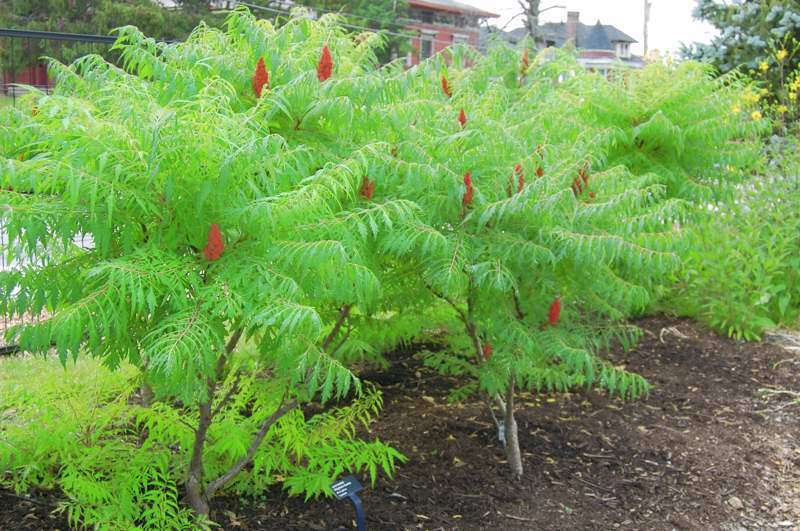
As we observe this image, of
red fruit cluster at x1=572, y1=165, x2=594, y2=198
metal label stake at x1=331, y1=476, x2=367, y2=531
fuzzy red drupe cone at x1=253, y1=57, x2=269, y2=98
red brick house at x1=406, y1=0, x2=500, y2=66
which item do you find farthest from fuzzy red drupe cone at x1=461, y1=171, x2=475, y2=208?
red brick house at x1=406, y1=0, x2=500, y2=66

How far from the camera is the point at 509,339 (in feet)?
12.2

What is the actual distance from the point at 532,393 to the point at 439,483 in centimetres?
167

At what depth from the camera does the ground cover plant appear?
2.53 metres

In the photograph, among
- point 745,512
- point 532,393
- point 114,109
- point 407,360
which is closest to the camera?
point 114,109

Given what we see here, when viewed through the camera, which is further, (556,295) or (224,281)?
(556,295)

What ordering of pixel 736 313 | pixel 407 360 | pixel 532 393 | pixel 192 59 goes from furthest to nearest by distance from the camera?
pixel 736 313, pixel 407 360, pixel 532 393, pixel 192 59

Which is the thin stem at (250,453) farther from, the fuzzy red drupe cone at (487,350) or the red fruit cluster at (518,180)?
the red fruit cluster at (518,180)

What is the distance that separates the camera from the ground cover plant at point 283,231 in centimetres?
253

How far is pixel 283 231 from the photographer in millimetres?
2846

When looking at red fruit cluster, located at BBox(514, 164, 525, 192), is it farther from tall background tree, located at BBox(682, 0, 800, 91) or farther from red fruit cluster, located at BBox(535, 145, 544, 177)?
tall background tree, located at BBox(682, 0, 800, 91)

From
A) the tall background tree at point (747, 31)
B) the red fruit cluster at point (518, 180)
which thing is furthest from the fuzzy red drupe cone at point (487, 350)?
the tall background tree at point (747, 31)

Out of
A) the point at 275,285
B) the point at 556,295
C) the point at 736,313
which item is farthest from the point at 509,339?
the point at 736,313

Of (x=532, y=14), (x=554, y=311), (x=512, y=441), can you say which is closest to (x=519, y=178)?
(x=554, y=311)

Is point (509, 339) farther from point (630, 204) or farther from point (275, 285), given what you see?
point (275, 285)
